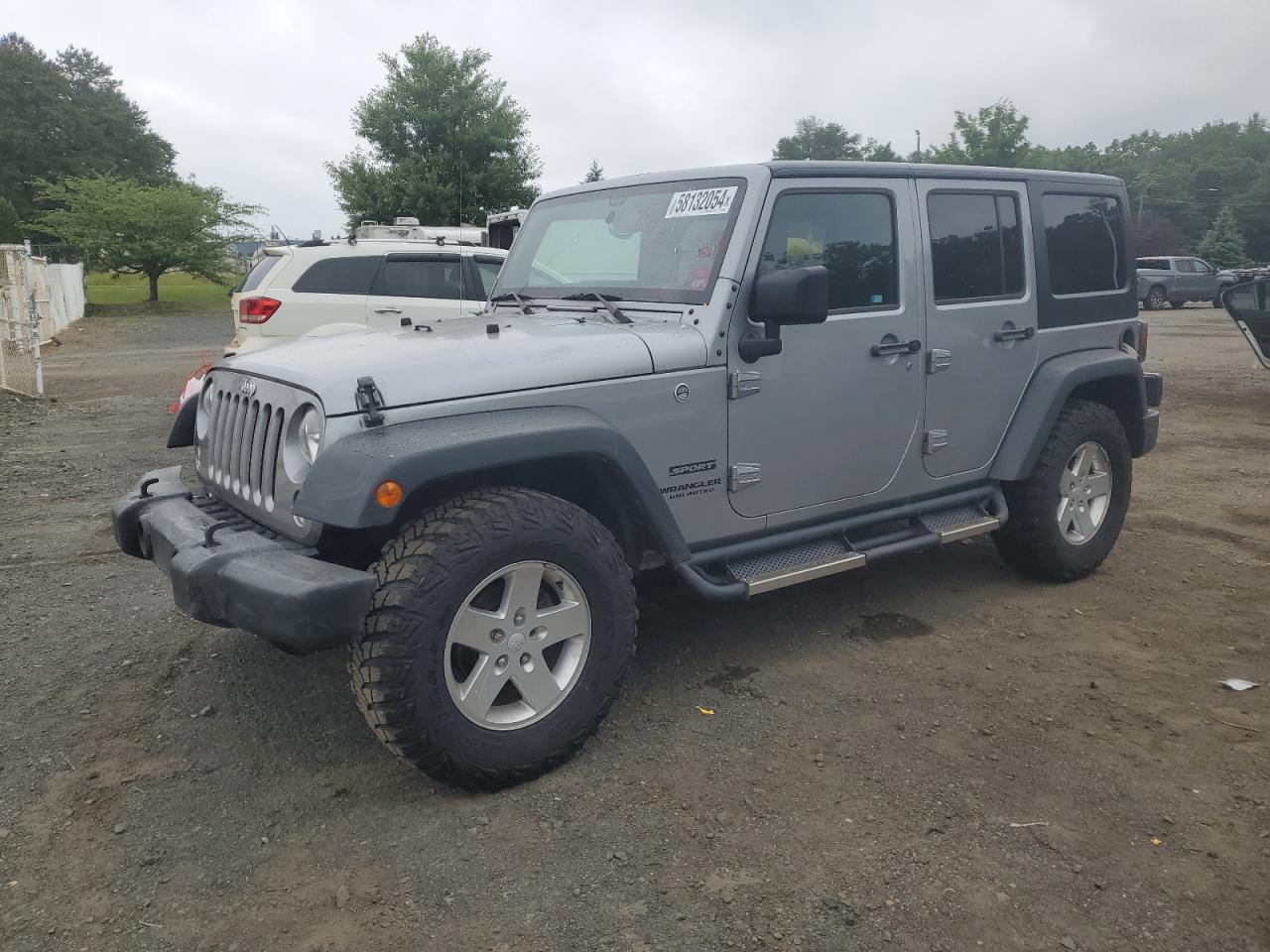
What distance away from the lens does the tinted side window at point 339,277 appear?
923cm

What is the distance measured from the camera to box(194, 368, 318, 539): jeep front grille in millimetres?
3127

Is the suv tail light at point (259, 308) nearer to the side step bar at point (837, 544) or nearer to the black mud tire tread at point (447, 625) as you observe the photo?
the side step bar at point (837, 544)

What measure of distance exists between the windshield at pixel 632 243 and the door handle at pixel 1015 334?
5.09 ft

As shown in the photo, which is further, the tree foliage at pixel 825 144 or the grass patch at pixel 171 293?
the tree foliage at pixel 825 144

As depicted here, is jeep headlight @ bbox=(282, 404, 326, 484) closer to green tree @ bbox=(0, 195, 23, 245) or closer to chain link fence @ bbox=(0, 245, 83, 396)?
chain link fence @ bbox=(0, 245, 83, 396)

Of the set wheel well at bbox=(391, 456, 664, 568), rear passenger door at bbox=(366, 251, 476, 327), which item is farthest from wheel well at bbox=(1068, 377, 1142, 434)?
rear passenger door at bbox=(366, 251, 476, 327)

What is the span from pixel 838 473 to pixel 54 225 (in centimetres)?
3731

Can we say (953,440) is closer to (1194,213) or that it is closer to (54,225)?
(54,225)

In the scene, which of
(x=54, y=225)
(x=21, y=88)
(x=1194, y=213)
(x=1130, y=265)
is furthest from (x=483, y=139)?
(x=1194, y=213)

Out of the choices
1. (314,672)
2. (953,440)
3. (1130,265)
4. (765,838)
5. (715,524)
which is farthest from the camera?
(1130,265)

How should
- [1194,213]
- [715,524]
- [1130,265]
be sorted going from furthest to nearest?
[1194,213]
[1130,265]
[715,524]

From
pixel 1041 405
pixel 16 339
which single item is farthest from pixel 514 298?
pixel 16 339

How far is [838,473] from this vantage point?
406 cm

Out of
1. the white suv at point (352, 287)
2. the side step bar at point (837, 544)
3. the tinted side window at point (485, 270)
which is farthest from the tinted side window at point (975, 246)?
the tinted side window at point (485, 270)
